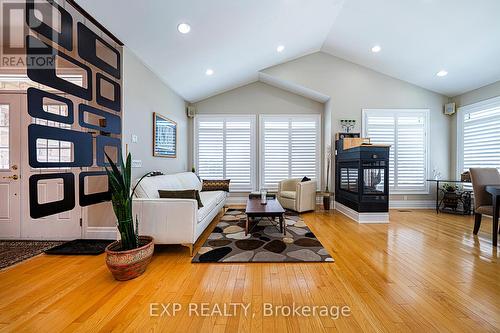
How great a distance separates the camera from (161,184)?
10.00 ft

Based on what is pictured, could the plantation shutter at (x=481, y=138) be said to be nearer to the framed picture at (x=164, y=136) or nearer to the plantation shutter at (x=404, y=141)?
the plantation shutter at (x=404, y=141)

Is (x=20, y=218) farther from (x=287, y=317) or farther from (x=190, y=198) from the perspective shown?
(x=287, y=317)

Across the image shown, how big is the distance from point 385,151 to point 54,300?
5.00 meters

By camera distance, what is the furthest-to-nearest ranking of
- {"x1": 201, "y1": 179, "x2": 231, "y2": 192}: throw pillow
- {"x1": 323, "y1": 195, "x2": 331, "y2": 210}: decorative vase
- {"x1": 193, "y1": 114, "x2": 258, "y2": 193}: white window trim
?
{"x1": 193, "y1": 114, "x2": 258, "y2": 193}: white window trim → {"x1": 323, "y1": 195, "x2": 331, "y2": 210}: decorative vase → {"x1": 201, "y1": 179, "x2": 231, "y2": 192}: throw pillow

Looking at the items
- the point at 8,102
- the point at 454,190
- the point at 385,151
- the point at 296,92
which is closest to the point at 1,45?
the point at 8,102

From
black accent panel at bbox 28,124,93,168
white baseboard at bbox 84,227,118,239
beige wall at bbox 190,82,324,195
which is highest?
beige wall at bbox 190,82,324,195

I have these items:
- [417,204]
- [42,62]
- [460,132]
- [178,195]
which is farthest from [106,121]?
[460,132]

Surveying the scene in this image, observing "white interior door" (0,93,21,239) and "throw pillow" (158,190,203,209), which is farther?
"white interior door" (0,93,21,239)

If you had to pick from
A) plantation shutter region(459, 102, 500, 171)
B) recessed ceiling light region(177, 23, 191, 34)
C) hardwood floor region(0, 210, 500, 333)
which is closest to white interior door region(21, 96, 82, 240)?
hardwood floor region(0, 210, 500, 333)

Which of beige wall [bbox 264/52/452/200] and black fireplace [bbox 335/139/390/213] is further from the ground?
beige wall [bbox 264/52/452/200]

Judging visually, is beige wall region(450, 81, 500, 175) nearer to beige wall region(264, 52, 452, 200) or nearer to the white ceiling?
the white ceiling

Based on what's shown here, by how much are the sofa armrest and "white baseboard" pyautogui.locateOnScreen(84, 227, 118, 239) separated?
867 mm

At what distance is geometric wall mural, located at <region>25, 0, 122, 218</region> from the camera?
6.22 feet

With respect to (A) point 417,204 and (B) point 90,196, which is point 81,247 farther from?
(A) point 417,204
